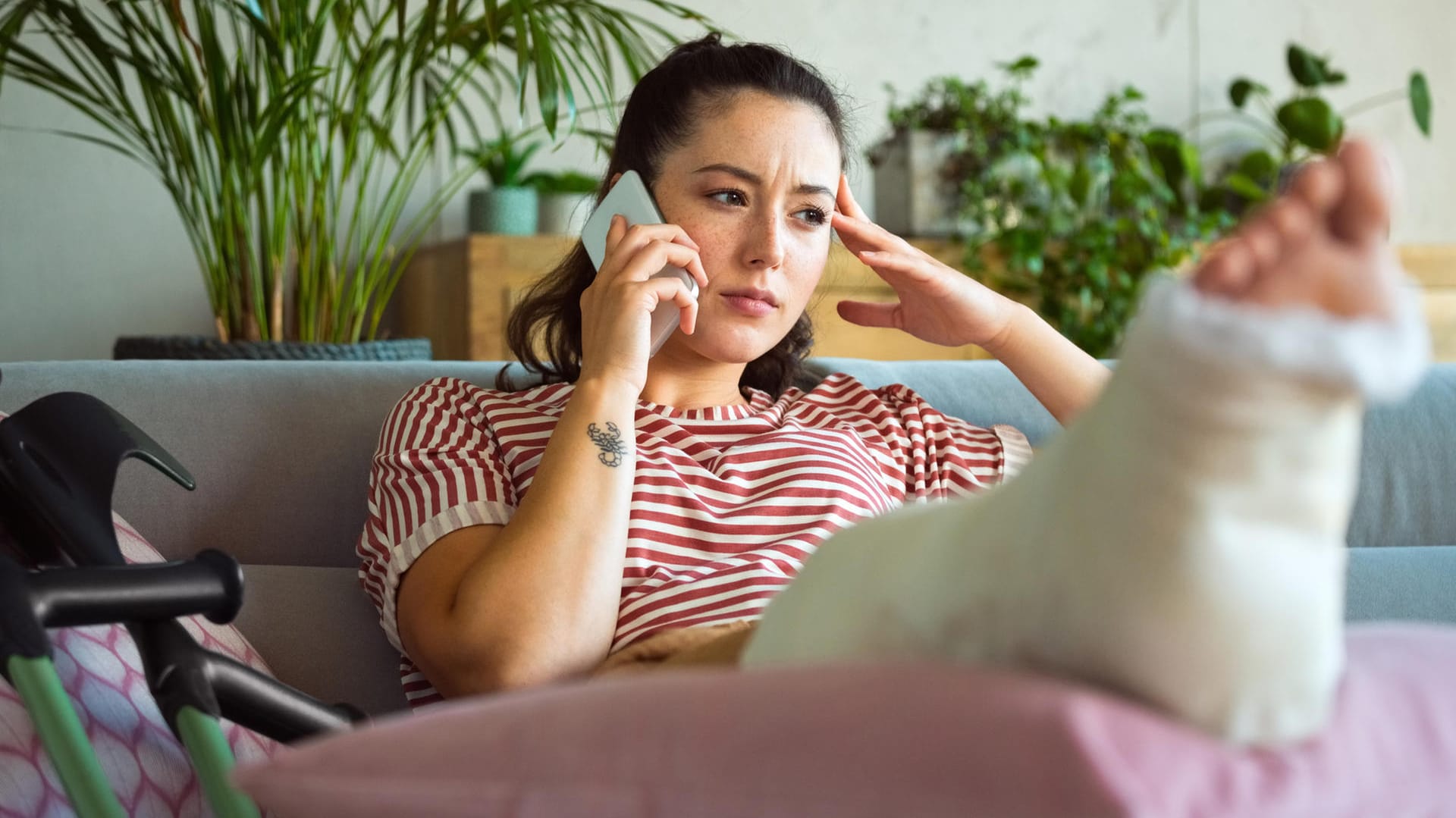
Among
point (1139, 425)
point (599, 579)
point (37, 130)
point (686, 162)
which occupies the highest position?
point (37, 130)

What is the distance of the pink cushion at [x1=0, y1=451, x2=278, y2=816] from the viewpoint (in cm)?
73

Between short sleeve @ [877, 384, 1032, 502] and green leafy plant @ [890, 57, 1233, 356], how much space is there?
1.48 m

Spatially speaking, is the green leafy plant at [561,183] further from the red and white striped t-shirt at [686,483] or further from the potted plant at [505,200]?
the red and white striped t-shirt at [686,483]

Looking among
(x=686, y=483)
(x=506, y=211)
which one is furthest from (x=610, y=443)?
(x=506, y=211)

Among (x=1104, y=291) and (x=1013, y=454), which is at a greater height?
(x=1104, y=291)

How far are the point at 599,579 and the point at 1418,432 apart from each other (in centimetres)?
103

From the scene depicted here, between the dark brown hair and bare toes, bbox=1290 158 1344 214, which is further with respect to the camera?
the dark brown hair

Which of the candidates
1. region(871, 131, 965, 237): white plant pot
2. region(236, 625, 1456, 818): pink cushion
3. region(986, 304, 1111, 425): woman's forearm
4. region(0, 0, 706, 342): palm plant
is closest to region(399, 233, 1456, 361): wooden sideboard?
region(871, 131, 965, 237): white plant pot

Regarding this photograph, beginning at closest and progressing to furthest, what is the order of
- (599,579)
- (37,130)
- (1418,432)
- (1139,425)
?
(1139,425), (599,579), (1418,432), (37,130)

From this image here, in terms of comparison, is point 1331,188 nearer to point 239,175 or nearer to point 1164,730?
point 1164,730

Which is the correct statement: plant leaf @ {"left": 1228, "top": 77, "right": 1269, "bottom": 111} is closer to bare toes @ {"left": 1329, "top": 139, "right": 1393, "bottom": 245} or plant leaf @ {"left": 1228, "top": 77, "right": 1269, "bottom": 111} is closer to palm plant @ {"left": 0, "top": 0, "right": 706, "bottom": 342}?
palm plant @ {"left": 0, "top": 0, "right": 706, "bottom": 342}

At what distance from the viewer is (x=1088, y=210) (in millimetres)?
3031

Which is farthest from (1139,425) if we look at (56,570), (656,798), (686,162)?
(686,162)

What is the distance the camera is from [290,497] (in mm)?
1258
